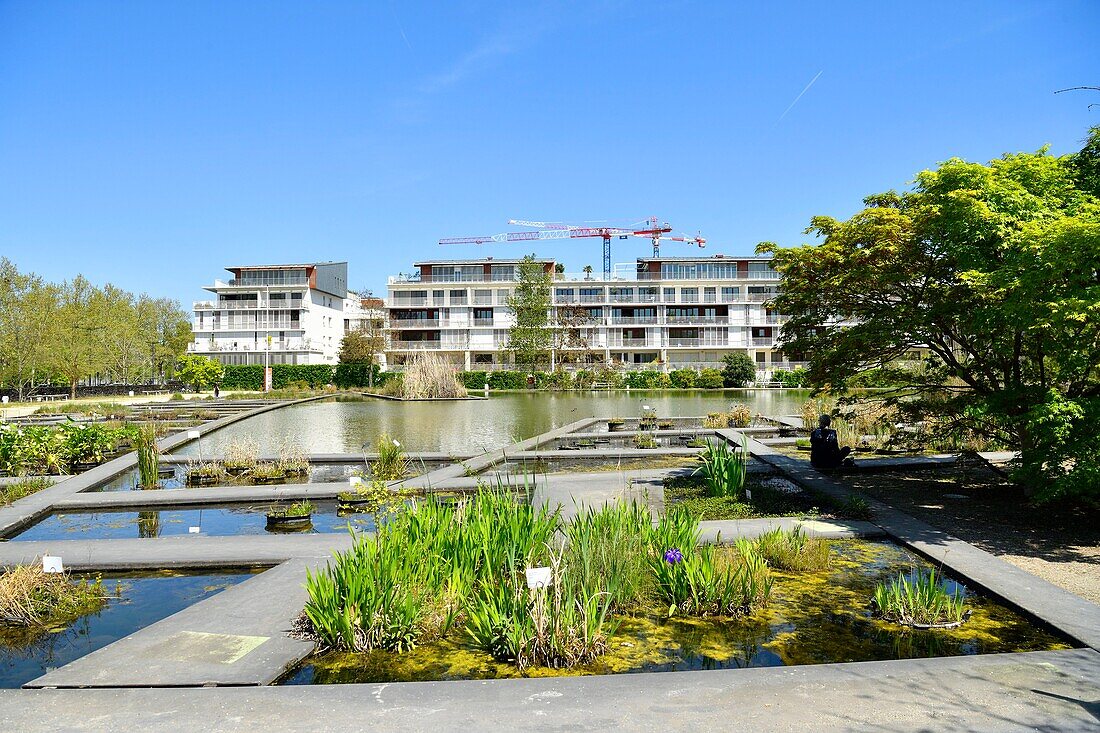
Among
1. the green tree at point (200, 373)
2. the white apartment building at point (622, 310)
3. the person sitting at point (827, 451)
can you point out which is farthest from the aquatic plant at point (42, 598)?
the white apartment building at point (622, 310)

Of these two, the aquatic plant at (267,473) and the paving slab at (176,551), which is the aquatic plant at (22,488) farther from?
the paving slab at (176,551)

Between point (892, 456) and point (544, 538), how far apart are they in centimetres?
1202

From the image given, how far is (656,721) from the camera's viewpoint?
13.9 feet

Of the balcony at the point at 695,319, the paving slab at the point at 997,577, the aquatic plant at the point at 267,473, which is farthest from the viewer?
the balcony at the point at 695,319

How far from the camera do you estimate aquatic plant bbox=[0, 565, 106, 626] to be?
629 cm

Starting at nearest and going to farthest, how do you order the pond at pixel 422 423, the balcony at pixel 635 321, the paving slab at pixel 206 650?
1. the paving slab at pixel 206 650
2. the pond at pixel 422 423
3. the balcony at pixel 635 321

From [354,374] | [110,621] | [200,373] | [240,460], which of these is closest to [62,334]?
[200,373]

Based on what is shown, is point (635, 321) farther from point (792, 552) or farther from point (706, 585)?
point (706, 585)

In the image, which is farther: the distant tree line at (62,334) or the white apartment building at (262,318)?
the white apartment building at (262,318)

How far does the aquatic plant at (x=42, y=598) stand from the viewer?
248 inches

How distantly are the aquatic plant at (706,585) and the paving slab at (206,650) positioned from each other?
293cm

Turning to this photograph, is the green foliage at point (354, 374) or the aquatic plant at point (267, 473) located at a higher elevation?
the green foliage at point (354, 374)

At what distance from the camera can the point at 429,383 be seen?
4191 cm

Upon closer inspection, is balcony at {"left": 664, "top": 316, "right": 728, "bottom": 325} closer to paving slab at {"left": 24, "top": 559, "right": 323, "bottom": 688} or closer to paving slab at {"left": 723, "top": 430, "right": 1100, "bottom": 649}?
paving slab at {"left": 723, "top": 430, "right": 1100, "bottom": 649}
